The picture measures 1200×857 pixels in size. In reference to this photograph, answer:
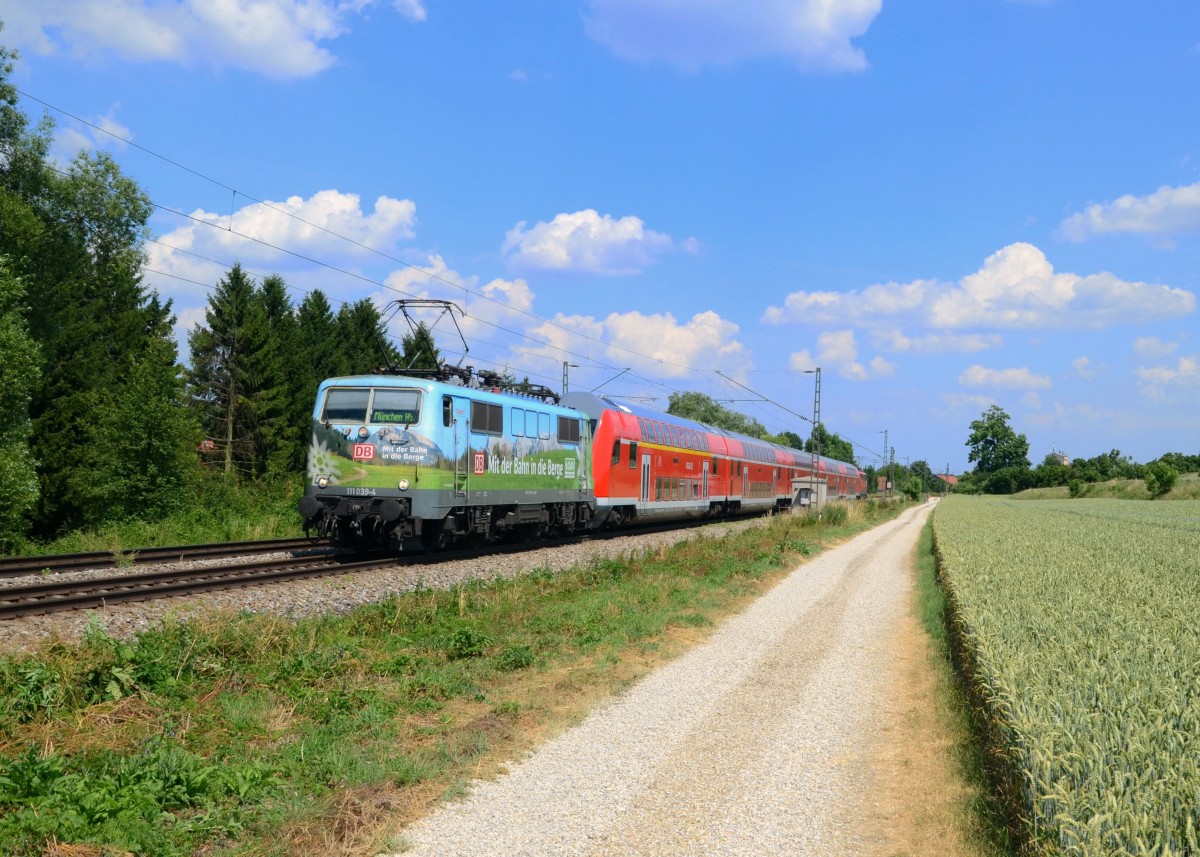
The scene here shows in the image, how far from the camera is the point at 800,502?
5388 centimetres

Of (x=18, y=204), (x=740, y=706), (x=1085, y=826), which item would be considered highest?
(x=18, y=204)

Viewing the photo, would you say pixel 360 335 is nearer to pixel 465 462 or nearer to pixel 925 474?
pixel 465 462

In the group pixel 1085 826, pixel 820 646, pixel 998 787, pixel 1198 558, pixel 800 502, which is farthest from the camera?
pixel 800 502

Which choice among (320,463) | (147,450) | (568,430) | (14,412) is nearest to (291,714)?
(320,463)

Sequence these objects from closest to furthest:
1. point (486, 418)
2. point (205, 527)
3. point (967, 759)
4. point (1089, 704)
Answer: point (1089, 704) < point (967, 759) < point (486, 418) < point (205, 527)

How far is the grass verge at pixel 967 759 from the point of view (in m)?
5.78

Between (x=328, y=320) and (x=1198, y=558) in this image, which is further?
(x=328, y=320)

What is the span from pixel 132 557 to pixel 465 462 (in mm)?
6526

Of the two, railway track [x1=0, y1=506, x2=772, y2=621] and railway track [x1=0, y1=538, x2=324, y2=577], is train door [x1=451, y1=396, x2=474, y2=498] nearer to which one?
railway track [x1=0, y1=506, x2=772, y2=621]

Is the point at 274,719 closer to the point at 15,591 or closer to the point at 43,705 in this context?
the point at 43,705

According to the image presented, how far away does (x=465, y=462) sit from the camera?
19375 millimetres

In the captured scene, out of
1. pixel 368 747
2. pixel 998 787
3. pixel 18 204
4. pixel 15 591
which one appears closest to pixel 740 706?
pixel 998 787

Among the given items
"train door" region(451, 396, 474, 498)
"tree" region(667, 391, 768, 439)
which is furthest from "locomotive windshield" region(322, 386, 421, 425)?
"tree" region(667, 391, 768, 439)

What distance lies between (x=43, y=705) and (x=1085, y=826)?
295 inches
